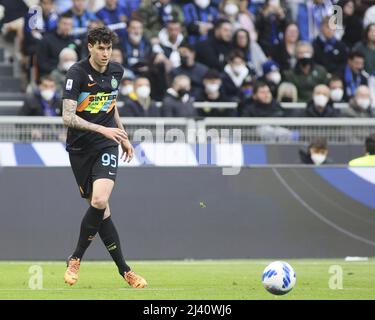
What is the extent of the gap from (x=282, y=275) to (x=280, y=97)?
9982 millimetres

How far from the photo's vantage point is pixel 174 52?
20.2 m

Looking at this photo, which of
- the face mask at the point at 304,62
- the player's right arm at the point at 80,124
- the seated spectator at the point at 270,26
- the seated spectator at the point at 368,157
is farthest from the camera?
the seated spectator at the point at 270,26

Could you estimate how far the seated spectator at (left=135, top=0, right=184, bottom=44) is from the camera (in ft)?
67.8

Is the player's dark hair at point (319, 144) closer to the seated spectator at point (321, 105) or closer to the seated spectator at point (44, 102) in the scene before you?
the seated spectator at point (321, 105)

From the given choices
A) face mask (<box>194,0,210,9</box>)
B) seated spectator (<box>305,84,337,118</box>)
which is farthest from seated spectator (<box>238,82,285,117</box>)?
face mask (<box>194,0,210,9</box>)

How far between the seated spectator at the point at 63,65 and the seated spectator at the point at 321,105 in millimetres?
4247

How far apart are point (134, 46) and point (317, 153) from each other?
15.7ft

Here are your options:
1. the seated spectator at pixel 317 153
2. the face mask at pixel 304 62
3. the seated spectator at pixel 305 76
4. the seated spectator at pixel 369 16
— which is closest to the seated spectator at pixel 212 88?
the seated spectator at pixel 305 76

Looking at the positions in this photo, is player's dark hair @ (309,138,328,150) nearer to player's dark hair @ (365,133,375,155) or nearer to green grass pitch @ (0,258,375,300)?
player's dark hair @ (365,133,375,155)

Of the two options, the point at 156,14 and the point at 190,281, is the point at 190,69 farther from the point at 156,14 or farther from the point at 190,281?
the point at 190,281

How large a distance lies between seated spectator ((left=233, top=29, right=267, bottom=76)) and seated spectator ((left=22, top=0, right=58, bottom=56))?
11.5 ft

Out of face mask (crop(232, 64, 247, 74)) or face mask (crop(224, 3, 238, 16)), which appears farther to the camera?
→ face mask (crop(224, 3, 238, 16))

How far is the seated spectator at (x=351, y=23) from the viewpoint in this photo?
2228 centimetres

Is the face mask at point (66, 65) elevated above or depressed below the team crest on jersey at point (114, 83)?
below
